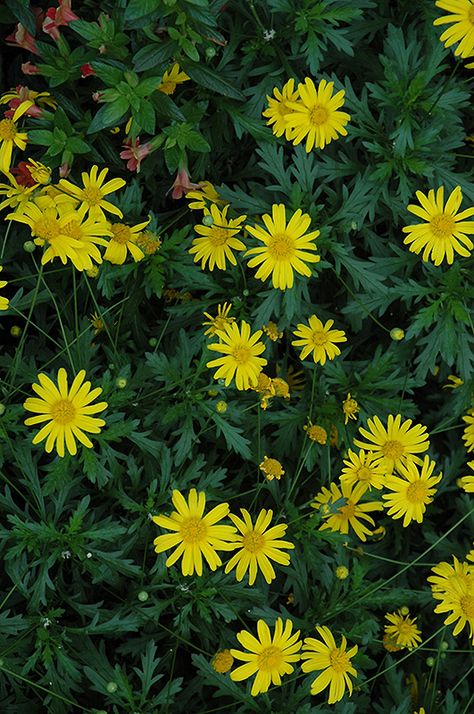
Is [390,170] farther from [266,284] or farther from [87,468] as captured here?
[87,468]

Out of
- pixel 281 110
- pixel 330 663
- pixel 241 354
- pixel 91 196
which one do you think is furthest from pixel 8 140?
pixel 330 663

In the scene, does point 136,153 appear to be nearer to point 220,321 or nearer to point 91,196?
point 91,196

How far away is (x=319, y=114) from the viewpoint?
2273mm

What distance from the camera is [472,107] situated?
2549 millimetres

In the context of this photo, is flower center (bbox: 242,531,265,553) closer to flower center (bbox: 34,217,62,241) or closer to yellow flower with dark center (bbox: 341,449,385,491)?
yellow flower with dark center (bbox: 341,449,385,491)

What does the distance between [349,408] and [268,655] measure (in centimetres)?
75

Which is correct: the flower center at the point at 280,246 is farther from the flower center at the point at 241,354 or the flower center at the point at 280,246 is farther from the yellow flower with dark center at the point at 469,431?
the yellow flower with dark center at the point at 469,431

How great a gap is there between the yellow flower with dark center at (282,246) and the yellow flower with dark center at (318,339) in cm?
18

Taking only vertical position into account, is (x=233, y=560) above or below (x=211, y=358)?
below

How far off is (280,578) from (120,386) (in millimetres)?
916

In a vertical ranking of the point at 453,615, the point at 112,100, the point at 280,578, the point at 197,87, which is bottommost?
the point at 453,615

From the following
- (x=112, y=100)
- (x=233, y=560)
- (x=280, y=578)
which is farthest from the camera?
(x=280, y=578)

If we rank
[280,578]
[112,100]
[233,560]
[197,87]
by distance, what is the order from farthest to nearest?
[280,578], [197,87], [233,560], [112,100]

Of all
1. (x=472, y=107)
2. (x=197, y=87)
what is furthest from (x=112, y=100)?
(x=472, y=107)
